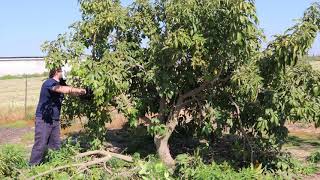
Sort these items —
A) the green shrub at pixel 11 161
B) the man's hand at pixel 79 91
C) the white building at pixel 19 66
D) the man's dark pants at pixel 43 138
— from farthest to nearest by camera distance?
the white building at pixel 19 66 < the man's dark pants at pixel 43 138 < the man's hand at pixel 79 91 < the green shrub at pixel 11 161

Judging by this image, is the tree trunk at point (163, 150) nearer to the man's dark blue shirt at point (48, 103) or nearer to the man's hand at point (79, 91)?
the man's hand at point (79, 91)

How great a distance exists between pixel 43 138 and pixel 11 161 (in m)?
0.59

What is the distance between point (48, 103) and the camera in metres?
7.89

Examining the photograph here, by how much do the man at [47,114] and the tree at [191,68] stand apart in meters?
0.31

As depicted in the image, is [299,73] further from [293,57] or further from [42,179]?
[42,179]

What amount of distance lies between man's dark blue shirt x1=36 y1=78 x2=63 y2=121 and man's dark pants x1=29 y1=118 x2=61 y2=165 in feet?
0.26

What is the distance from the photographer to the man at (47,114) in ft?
25.2

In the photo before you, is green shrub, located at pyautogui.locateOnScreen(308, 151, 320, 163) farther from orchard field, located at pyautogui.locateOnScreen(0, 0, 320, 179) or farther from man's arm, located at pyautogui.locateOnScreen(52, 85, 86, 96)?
man's arm, located at pyautogui.locateOnScreen(52, 85, 86, 96)

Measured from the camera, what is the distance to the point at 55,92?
7.84 metres

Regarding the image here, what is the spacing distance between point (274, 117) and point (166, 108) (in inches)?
78.5

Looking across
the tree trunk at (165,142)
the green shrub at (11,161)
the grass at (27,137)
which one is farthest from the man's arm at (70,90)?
the grass at (27,137)

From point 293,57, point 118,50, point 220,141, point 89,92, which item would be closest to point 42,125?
point 89,92

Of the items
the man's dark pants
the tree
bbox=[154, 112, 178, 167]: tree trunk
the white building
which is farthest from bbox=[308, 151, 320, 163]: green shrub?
the white building

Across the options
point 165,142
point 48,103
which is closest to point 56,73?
point 48,103
